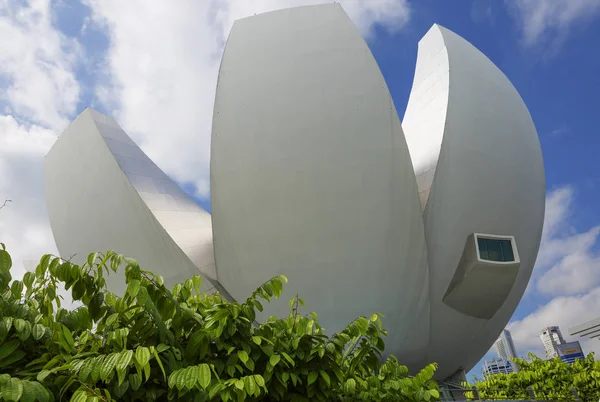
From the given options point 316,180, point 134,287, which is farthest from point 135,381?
point 316,180

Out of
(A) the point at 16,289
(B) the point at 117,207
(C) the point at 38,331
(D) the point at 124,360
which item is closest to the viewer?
(D) the point at 124,360

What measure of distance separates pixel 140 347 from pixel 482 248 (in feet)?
43.7

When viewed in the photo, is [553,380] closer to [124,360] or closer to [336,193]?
[336,193]

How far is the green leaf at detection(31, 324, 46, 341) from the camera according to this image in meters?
3.32

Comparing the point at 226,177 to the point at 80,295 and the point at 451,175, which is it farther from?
the point at 80,295

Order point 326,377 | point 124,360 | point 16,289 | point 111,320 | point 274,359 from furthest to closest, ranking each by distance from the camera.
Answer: point 326,377 < point 274,359 < point 16,289 < point 111,320 < point 124,360

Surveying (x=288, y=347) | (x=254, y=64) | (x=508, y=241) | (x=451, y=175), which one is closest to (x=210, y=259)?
(x=254, y=64)

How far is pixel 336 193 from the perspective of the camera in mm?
13023

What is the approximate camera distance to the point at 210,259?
587 inches

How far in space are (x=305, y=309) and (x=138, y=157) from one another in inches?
323

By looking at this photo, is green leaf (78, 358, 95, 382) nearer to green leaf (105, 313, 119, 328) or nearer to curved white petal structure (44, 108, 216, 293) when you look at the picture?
green leaf (105, 313, 119, 328)

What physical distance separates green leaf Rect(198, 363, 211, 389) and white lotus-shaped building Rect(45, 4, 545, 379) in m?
9.86

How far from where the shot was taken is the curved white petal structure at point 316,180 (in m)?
13.1

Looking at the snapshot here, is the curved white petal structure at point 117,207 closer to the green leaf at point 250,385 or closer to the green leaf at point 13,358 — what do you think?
A: the green leaf at point 13,358
